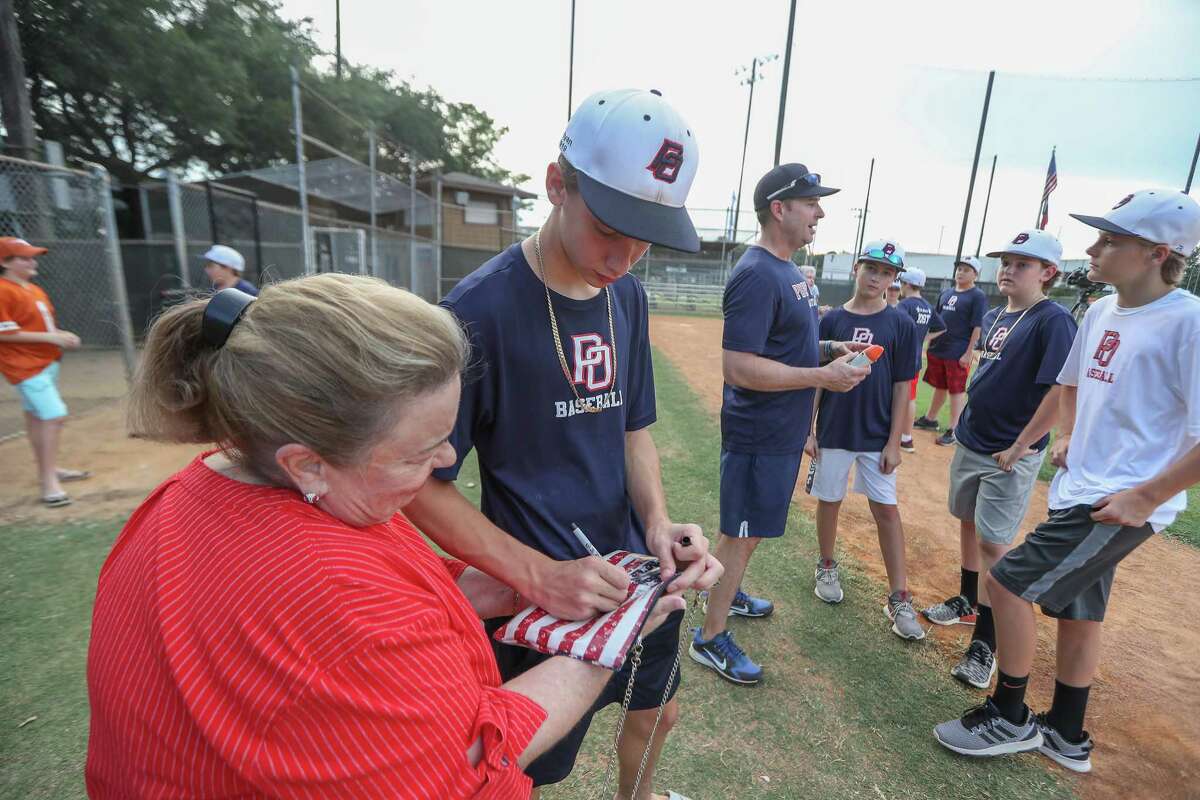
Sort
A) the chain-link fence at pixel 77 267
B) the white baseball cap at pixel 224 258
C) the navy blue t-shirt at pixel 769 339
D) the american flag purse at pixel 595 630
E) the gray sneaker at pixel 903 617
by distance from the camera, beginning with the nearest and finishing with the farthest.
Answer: the american flag purse at pixel 595 630
the navy blue t-shirt at pixel 769 339
the gray sneaker at pixel 903 617
the white baseball cap at pixel 224 258
the chain-link fence at pixel 77 267

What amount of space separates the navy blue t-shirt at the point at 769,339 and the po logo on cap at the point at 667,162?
1.55 metres

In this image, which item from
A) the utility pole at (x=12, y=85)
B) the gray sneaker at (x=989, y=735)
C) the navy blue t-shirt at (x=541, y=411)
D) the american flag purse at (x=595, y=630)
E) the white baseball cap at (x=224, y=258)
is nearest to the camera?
the american flag purse at (x=595, y=630)

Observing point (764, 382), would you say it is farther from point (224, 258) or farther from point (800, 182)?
point (224, 258)

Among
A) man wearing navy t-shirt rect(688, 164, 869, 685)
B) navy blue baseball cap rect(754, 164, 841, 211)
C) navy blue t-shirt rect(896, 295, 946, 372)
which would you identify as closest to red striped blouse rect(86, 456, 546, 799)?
man wearing navy t-shirt rect(688, 164, 869, 685)

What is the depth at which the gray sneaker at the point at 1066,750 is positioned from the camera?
2.46 m

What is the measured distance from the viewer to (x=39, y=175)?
639cm

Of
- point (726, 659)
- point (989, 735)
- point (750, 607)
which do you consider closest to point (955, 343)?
point (750, 607)

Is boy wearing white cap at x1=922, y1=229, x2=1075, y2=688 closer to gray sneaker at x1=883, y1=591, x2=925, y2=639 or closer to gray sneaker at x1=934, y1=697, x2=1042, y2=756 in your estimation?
gray sneaker at x1=883, y1=591, x2=925, y2=639

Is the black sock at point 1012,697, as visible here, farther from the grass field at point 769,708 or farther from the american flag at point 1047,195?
the american flag at point 1047,195

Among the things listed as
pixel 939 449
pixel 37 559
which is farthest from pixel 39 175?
pixel 939 449

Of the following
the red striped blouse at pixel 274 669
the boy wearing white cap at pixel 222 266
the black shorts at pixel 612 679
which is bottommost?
the black shorts at pixel 612 679

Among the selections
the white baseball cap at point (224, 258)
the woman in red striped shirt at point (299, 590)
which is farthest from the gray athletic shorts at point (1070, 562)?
the white baseball cap at point (224, 258)

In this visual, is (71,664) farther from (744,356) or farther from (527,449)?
(744,356)

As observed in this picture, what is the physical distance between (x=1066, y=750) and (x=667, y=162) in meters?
3.01
